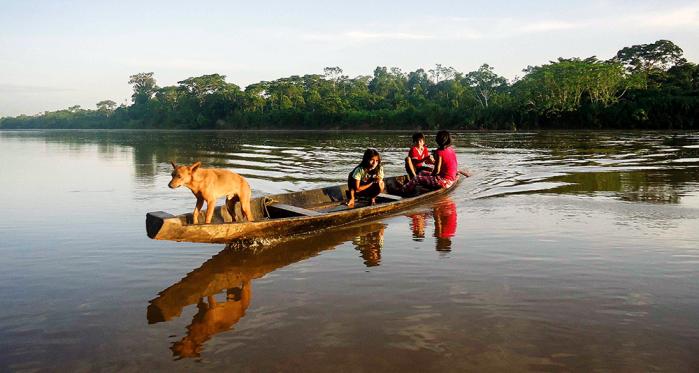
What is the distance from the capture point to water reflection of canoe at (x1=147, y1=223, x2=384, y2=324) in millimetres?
5223

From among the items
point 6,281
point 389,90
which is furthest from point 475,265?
point 389,90

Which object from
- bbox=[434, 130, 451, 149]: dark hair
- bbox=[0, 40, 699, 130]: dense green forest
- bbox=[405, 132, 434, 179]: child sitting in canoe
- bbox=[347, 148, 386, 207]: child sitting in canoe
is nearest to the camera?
bbox=[347, 148, 386, 207]: child sitting in canoe

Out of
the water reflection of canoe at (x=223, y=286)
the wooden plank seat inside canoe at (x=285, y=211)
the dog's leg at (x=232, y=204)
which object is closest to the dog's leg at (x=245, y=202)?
the dog's leg at (x=232, y=204)

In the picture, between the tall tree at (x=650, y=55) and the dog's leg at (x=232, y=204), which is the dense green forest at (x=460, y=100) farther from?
the dog's leg at (x=232, y=204)

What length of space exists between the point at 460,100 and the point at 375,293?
2784 inches

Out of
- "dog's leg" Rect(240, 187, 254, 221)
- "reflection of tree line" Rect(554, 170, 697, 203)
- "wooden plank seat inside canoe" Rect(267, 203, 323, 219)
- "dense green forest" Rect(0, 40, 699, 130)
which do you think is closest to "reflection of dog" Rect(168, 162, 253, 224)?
"dog's leg" Rect(240, 187, 254, 221)

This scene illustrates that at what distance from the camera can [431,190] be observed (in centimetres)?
1194

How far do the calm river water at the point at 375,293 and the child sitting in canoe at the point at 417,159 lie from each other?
1.81 metres

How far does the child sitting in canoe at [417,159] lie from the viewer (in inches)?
474

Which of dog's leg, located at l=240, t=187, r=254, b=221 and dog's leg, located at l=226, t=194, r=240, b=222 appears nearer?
dog's leg, located at l=240, t=187, r=254, b=221

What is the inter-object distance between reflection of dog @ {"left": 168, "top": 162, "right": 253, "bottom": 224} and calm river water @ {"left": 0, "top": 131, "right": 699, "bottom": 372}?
2.27ft

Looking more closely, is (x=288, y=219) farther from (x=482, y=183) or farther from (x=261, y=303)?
(x=482, y=183)

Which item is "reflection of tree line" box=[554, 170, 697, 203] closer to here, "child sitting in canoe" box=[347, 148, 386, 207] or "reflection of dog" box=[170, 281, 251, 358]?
"child sitting in canoe" box=[347, 148, 386, 207]

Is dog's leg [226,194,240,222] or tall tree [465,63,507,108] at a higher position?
tall tree [465,63,507,108]
